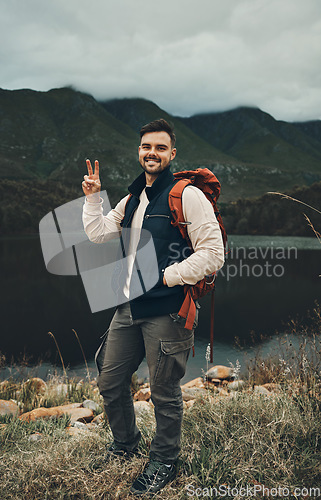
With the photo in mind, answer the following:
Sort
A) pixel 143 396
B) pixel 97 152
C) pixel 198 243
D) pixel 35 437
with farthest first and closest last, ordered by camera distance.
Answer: pixel 97 152 < pixel 143 396 < pixel 35 437 < pixel 198 243

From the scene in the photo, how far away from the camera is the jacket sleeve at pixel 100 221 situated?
2406 mm

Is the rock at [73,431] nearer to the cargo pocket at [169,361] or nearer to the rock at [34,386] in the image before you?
the cargo pocket at [169,361]

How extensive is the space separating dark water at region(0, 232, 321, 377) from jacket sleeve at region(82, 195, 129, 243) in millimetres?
5603

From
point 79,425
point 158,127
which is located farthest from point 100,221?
point 79,425

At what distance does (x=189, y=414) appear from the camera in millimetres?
2896

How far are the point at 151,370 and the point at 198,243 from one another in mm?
792

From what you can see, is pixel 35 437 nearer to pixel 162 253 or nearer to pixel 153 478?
pixel 153 478

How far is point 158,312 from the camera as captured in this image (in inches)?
84.3

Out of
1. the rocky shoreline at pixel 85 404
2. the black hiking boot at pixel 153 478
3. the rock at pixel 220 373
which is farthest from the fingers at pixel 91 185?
the rock at pixel 220 373

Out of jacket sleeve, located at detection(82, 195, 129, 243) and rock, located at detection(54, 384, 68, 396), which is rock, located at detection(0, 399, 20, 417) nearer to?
rock, located at detection(54, 384, 68, 396)

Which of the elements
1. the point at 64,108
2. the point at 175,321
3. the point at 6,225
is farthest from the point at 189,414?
the point at 64,108

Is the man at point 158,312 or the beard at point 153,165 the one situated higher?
the beard at point 153,165

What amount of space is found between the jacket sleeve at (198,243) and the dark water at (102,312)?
19.5 ft

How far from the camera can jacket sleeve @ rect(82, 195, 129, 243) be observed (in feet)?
7.89
